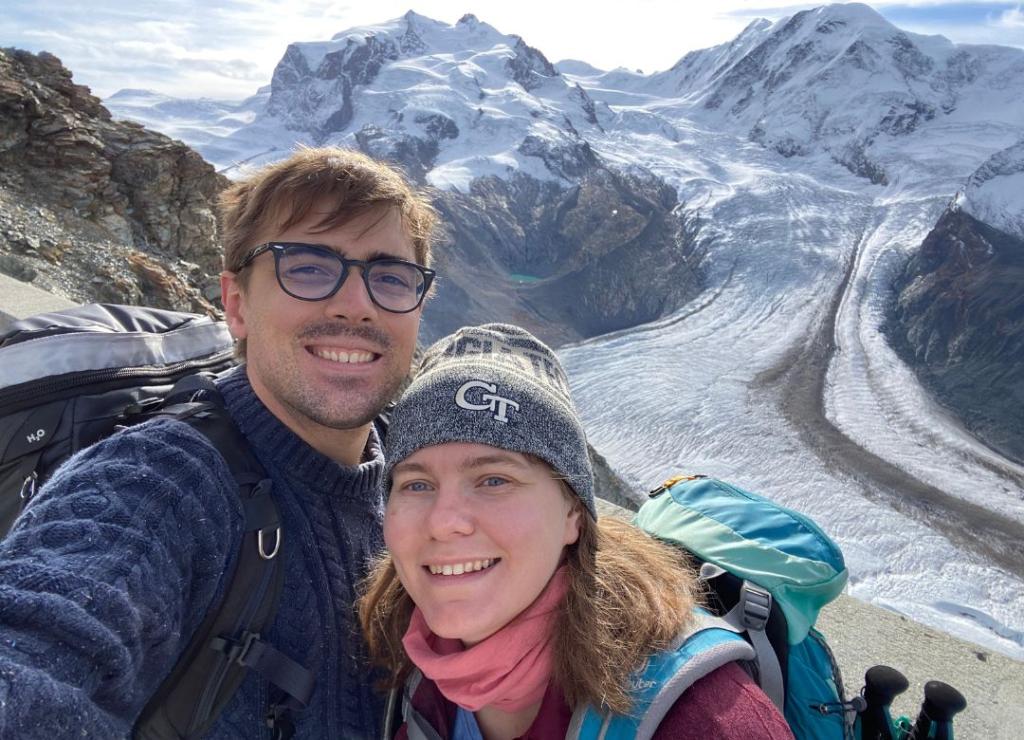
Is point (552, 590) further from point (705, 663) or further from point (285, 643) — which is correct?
point (285, 643)

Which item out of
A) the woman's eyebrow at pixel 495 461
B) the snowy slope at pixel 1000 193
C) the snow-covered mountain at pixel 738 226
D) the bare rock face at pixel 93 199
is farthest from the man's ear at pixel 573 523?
the snowy slope at pixel 1000 193

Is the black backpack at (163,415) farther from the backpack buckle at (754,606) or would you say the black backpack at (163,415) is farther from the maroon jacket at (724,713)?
the backpack buckle at (754,606)

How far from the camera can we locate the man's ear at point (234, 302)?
80.7 inches

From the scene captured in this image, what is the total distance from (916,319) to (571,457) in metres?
59.5

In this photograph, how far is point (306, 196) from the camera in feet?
6.39

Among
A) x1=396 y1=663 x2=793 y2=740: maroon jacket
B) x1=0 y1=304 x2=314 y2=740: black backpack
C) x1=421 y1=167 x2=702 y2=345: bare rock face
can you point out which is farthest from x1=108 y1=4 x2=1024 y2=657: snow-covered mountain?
x1=396 y1=663 x2=793 y2=740: maroon jacket

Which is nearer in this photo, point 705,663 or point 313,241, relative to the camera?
point 705,663

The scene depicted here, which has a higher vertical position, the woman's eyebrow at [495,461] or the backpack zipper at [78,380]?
the woman's eyebrow at [495,461]

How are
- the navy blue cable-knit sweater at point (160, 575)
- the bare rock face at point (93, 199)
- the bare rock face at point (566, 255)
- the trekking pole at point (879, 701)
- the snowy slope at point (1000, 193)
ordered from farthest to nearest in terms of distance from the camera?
the bare rock face at point (566, 255)
the snowy slope at point (1000, 193)
the bare rock face at point (93, 199)
the trekking pole at point (879, 701)
the navy blue cable-knit sweater at point (160, 575)

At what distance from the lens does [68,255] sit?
871 centimetres

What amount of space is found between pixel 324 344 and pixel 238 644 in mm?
829

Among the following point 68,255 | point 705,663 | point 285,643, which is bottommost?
→ point 68,255

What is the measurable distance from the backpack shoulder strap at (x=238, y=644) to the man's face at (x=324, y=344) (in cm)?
24

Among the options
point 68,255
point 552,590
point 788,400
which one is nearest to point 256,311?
point 552,590
